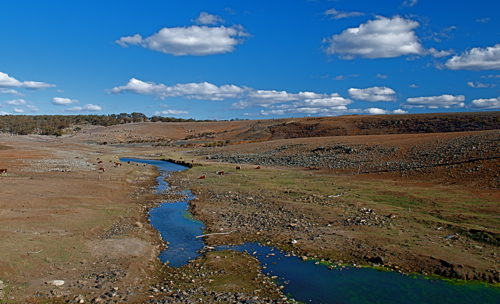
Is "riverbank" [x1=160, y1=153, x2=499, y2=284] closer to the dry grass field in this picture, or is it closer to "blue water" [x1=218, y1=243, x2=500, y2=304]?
the dry grass field

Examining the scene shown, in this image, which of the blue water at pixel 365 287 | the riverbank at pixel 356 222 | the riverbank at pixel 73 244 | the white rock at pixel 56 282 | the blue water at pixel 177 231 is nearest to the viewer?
the riverbank at pixel 73 244

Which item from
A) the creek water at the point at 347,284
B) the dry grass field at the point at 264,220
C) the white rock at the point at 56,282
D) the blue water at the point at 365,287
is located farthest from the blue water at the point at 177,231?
the white rock at the point at 56,282

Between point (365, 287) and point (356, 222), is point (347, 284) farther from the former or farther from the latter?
point (356, 222)

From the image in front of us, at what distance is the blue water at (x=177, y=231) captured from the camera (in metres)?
12.5

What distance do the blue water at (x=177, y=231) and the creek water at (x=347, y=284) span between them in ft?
0.13

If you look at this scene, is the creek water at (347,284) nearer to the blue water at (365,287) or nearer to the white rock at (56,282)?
the blue water at (365,287)

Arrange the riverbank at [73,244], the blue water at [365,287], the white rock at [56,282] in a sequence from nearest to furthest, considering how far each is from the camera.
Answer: the riverbank at [73,244]
the white rock at [56,282]
the blue water at [365,287]

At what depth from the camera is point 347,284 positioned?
403 inches

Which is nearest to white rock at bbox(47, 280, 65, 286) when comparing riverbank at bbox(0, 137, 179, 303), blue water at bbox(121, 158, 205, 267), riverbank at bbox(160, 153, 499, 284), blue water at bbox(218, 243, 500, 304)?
riverbank at bbox(0, 137, 179, 303)

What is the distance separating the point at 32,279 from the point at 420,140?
3513 cm

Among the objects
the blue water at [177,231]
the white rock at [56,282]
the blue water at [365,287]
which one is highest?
the white rock at [56,282]

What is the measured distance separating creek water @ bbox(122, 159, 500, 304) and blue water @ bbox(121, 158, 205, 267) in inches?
1.5

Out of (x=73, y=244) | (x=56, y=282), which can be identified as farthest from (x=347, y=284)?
(x=73, y=244)

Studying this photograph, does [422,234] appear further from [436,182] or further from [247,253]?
[436,182]
